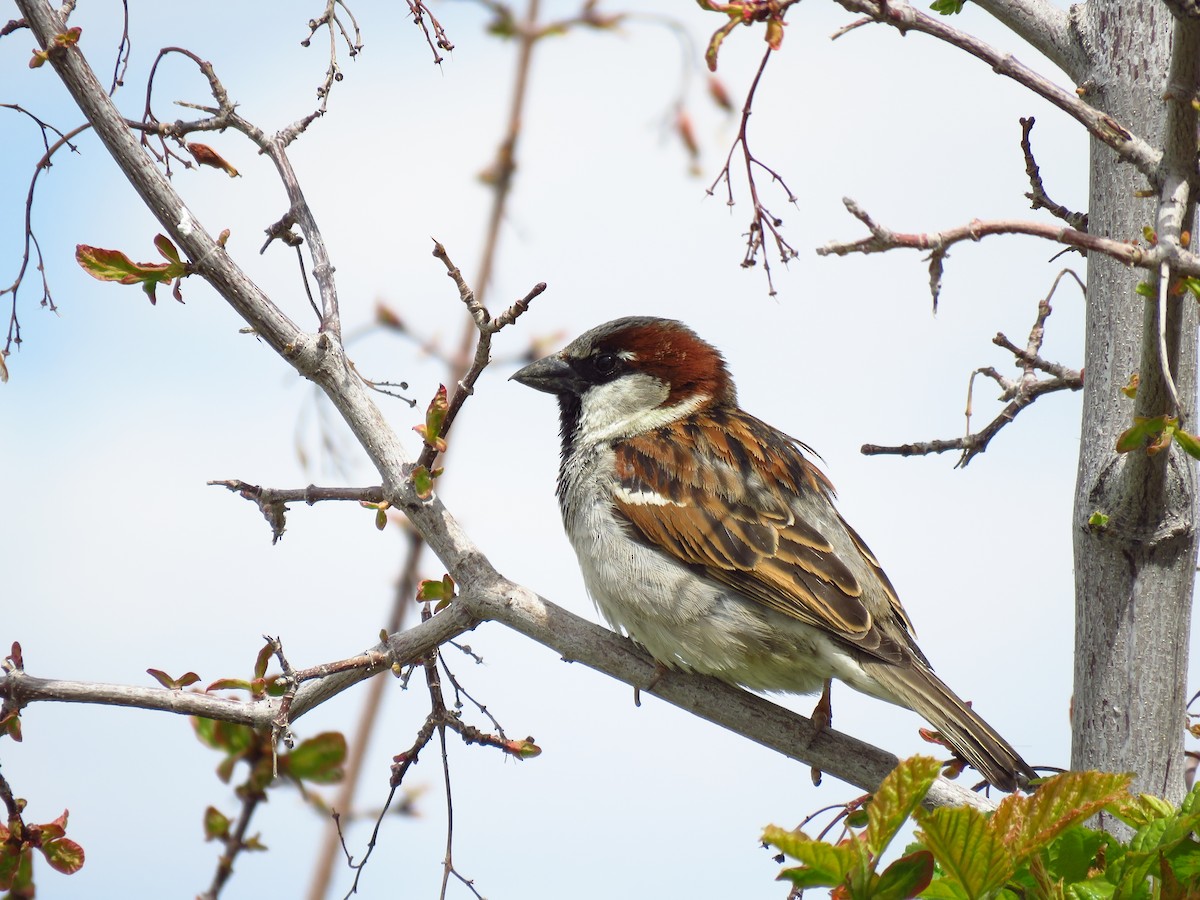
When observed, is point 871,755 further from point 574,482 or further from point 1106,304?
point 574,482

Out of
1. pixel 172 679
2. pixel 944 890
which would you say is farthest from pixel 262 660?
pixel 944 890

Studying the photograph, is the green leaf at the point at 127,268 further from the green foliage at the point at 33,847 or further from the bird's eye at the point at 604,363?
the bird's eye at the point at 604,363

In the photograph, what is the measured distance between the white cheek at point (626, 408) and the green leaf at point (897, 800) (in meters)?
2.38

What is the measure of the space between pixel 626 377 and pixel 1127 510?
1882 millimetres

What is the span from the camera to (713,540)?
3398 millimetres

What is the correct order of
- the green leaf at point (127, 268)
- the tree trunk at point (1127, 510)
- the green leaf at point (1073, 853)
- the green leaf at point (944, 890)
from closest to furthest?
the green leaf at point (944, 890) < the green leaf at point (1073, 853) < the tree trunk at point (1127, 510) < the green leaf at point (127, 268)

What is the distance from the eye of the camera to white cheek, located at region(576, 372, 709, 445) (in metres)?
3.88

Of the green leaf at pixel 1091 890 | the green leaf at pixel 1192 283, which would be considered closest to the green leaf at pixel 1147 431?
the green leaf at pixel 1192 283

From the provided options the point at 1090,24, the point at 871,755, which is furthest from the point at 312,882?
the point at 1090,24

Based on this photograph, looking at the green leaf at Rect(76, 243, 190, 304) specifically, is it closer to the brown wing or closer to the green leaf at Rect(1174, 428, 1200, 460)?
the brown wing

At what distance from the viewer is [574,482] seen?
12.3 ft

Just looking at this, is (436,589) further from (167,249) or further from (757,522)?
(757,522)

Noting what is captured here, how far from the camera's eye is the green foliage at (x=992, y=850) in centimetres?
148

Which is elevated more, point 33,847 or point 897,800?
point 33,847
